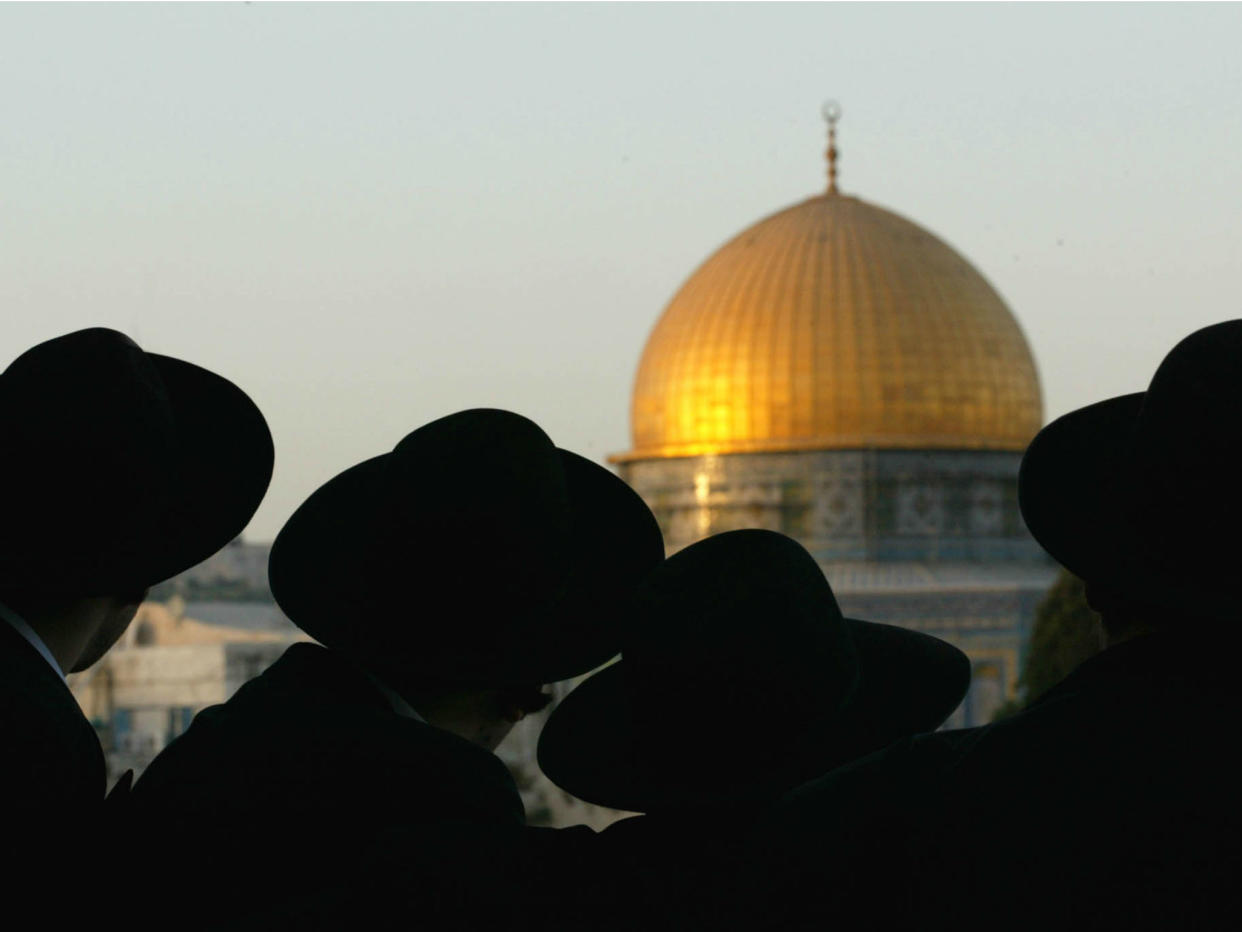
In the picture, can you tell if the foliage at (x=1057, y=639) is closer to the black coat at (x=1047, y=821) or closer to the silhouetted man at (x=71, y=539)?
the silhouetted man at (x=71, y=539)

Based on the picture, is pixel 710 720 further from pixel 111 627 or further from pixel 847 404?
pixel 847 404

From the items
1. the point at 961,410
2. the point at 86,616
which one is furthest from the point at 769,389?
the point at 86,616

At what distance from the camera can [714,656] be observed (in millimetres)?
2838

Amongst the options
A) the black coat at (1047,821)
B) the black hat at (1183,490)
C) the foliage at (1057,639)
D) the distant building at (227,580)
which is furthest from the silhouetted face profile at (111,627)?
the distant building at (227,580)

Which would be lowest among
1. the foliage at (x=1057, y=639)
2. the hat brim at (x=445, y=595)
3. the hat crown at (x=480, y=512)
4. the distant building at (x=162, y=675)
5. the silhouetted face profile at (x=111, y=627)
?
the distant building at (x=162, y=675)

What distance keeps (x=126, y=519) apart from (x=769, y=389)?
42732mm

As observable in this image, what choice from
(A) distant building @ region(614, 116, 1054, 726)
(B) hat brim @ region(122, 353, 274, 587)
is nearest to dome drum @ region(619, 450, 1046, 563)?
(A) distant building @ region(614, 116, 1054, 726)

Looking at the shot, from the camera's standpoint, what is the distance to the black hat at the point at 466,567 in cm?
317

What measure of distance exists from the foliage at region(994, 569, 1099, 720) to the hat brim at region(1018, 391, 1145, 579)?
2913 cm

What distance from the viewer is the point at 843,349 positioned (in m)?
45.8

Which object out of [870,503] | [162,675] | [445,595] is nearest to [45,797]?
[445,595]

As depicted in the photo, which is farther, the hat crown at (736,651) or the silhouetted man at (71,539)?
the silhouetted man at (71,539)

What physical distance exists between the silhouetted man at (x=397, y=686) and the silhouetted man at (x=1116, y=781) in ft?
1.31

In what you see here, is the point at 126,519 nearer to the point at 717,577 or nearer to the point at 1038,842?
the point at 717,577
